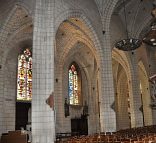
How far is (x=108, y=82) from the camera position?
15367 mm

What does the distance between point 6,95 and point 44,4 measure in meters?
8.12

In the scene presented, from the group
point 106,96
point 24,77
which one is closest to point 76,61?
point 24,77

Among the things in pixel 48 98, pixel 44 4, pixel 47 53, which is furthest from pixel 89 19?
pixel 48 98

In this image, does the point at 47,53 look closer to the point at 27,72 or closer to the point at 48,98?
the point at 48,98

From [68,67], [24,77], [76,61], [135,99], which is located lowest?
[135,99]

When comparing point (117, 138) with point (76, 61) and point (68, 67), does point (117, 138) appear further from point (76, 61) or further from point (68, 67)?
point (76, 61)

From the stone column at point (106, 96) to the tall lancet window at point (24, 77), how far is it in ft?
22.2

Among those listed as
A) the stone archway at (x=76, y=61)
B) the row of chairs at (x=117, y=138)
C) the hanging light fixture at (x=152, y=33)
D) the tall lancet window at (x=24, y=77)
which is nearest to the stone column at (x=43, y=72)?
the row of chairs at (x=117, y=138)

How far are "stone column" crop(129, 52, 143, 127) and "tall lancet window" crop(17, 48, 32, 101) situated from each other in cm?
833

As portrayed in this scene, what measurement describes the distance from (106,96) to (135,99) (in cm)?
531

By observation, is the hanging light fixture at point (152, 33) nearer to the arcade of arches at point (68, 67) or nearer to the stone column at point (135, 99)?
the arcade of arches at point (68, 67)

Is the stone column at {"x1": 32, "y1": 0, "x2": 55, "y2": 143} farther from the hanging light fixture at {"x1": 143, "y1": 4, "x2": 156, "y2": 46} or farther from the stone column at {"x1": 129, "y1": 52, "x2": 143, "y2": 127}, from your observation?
the stone column at {"x1": 129, "y1": 52, "x2": 143, "y2": 127}

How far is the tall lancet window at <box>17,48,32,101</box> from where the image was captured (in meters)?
18.9

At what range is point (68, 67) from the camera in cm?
2309
